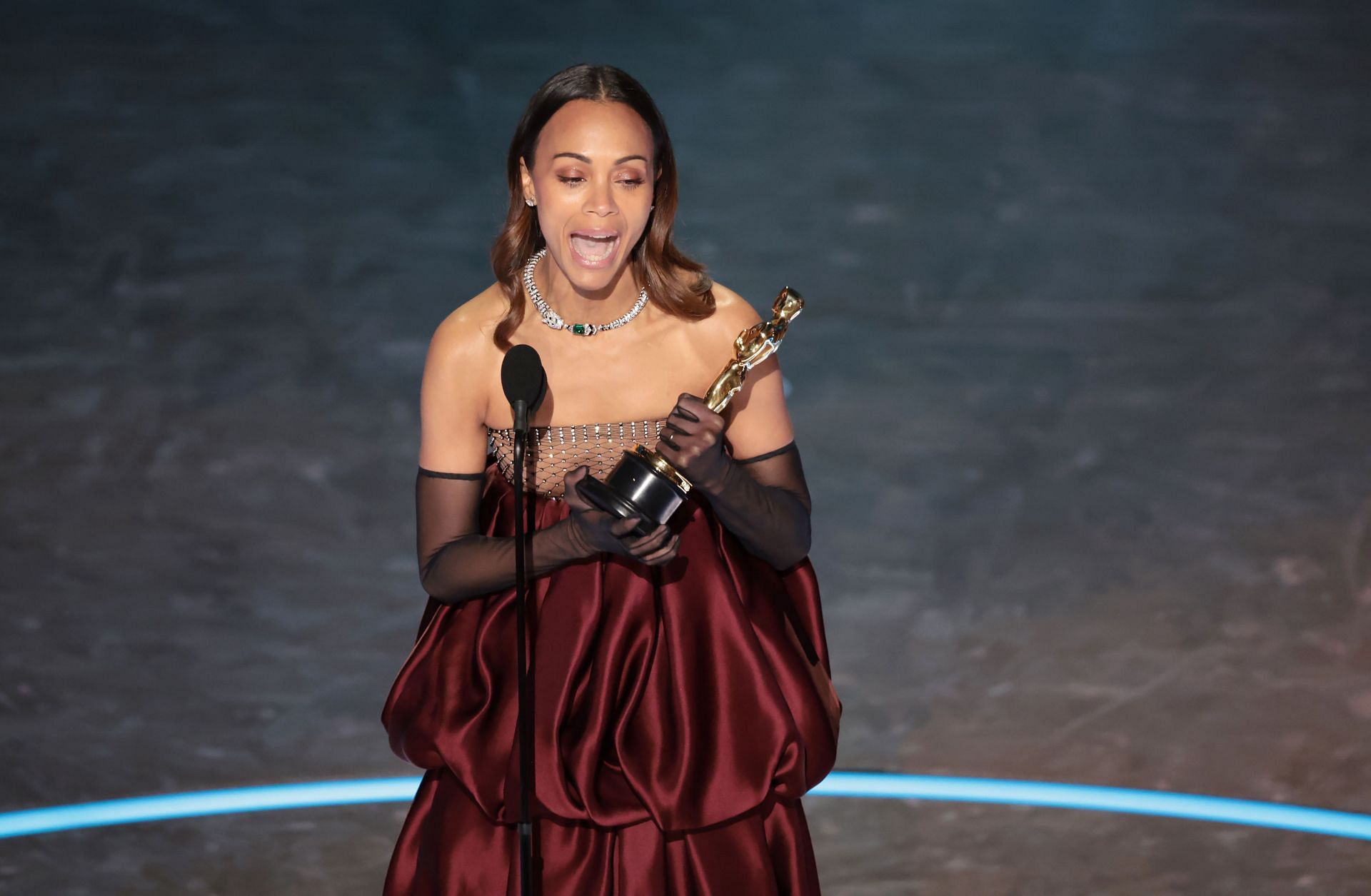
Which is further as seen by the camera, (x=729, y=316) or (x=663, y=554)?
(x=729, y=316)

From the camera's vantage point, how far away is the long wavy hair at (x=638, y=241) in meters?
2.00

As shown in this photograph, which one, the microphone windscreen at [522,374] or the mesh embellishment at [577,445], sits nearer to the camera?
the microphone windscreen at [522,374]

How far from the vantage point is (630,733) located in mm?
2070

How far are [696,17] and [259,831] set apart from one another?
2.25 m

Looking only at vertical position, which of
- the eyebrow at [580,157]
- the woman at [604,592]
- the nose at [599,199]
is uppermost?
the eyebrow at [580,157]

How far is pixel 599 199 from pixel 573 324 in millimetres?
222

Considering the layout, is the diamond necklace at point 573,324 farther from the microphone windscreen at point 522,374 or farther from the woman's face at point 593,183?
the microphone windscreen at point 522,374

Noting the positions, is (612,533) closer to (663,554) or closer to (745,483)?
(663,554)

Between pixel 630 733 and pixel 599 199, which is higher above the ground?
pixel 599 199

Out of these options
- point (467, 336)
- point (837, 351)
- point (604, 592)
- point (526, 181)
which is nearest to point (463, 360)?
point (467, 336)

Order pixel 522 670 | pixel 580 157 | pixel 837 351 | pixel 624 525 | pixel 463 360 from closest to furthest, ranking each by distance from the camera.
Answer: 1. pixel 522 670
2. pixel 624 525
3. pixel 580 157
4. pixel 463 360
5. pixel 837 351

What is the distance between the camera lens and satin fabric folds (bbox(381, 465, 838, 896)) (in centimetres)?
202

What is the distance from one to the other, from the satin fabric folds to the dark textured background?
4.67ft

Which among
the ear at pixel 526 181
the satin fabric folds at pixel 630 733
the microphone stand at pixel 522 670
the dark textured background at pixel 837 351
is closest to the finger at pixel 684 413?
the microphone stand at pixel 522 670
